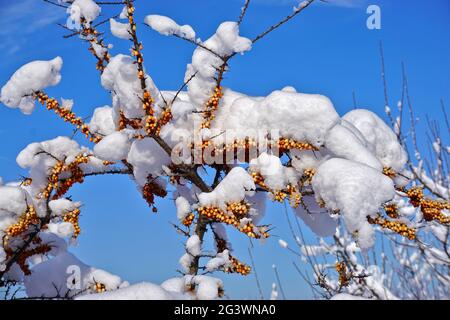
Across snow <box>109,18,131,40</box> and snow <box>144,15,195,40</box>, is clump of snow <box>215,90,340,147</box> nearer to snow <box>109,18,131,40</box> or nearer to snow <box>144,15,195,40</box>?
snow <box>144,15,195,40</box>

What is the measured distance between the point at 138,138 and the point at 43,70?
1.30 metres

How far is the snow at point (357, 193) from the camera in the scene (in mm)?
3953

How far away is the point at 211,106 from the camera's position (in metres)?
4.86

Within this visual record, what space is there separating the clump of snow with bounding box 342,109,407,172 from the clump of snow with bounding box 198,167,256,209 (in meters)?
1.80

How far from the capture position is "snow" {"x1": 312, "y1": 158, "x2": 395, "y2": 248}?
3953mm

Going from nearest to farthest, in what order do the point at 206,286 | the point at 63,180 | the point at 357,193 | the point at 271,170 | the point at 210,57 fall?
1. the point at 206,286
2. the point at 357,193
3. the point at 271,170
4. the point at 210,57
5. the point at 63,180

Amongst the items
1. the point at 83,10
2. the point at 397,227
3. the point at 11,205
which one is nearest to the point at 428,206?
the point at 397,227

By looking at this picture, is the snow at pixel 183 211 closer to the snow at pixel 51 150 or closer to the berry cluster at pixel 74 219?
the berry cluster at pixel 74 219

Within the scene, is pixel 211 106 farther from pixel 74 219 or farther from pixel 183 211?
pixel 74 219

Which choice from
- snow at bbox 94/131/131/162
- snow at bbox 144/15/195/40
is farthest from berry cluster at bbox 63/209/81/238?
snow at bbox 144/15/195/40

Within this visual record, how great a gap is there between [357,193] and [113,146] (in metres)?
2.42
